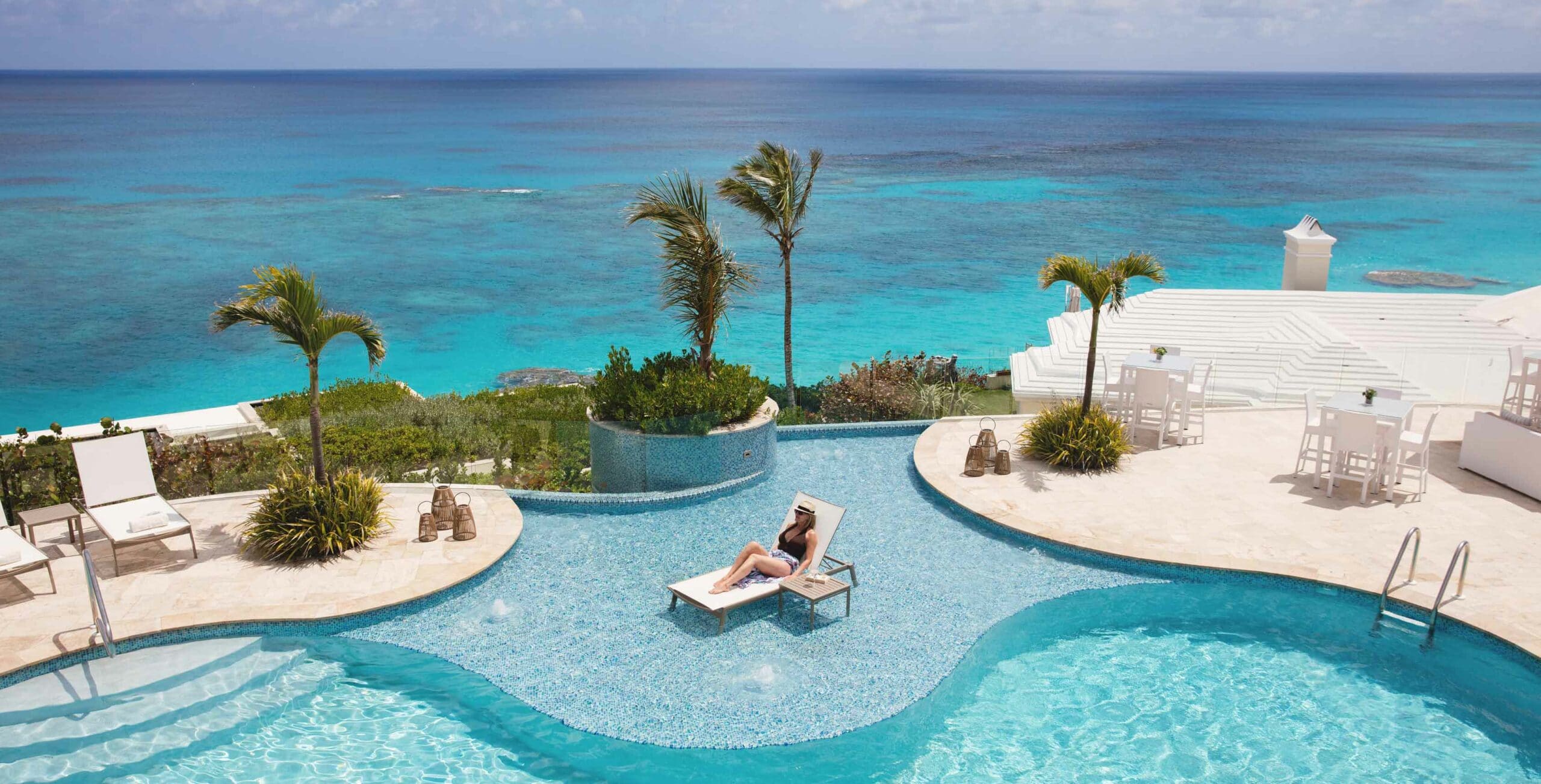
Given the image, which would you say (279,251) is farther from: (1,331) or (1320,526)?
(1320,526)

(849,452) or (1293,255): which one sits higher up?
(1293,255)

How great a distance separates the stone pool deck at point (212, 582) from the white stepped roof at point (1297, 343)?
9980 mm

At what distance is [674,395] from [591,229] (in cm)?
4979

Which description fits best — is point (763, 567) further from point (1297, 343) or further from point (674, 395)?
point (1297, 343)

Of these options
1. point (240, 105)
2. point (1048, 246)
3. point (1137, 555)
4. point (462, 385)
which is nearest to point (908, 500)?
point (1137, 555)

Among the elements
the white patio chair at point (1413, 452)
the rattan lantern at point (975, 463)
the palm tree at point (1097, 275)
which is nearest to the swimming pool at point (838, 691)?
the rattan lantern at point (975, 463)

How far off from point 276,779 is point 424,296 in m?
39.9

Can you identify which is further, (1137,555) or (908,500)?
(908,500)

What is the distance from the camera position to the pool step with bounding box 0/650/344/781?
7332 millimetres

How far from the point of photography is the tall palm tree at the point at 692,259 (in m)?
12.0

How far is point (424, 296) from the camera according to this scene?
4475 centimetres

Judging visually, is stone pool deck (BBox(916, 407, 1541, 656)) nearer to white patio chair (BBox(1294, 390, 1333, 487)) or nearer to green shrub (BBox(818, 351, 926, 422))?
white patio chair (BBox(1294, 390, 1333, 487))

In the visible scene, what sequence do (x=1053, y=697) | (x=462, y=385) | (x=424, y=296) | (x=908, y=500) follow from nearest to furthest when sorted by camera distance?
(x=1053, y=697)
(x=908, y=500)
(x=462, y=385)
(x=424, y=296)

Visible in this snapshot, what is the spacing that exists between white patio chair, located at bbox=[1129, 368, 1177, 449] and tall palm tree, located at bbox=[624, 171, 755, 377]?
514cm
